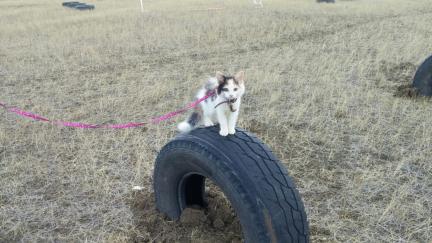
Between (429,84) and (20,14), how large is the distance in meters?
19.5

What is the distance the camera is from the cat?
9.03 feet

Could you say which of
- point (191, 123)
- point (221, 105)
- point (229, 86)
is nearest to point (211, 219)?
point (191, 123)

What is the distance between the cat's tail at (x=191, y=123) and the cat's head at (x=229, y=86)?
30.3 inches

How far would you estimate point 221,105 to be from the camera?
285 centimetres

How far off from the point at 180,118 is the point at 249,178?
3.90 metres

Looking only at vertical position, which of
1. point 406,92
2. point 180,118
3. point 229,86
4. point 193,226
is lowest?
A: point 193,226

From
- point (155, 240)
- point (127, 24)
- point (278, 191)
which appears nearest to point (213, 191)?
point (155, 240)

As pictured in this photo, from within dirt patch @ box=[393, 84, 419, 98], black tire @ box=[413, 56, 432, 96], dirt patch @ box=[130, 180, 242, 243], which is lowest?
dirt patch @ box=[130, 180, 242, 243]

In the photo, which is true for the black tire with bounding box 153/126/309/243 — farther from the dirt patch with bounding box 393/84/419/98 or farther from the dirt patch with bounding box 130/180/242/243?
the dirt patch with bounding box 393/84/419/98

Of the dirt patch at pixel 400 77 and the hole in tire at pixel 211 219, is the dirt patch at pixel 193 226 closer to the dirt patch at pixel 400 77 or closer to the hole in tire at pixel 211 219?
the hole in tire at pixel 211 219

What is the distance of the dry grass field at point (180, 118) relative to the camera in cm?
392

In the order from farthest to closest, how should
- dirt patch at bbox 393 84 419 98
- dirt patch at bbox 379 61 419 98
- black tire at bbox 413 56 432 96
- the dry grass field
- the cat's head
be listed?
dirt patch at bbox 379 61 419 98, dirt patch at bbox 393 84 419 98, black tire at bbox 413 56 432 96, the dry grass field, the cat's head

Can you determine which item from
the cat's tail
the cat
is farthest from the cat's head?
the cat's tail

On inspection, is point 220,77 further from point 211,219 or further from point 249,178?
point 211,219
